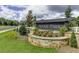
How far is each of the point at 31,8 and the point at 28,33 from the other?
1.24 ft

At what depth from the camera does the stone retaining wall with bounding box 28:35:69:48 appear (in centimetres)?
281

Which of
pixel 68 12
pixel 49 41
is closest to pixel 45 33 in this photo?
pixel 49 41

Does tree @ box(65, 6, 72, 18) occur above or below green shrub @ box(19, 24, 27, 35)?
above

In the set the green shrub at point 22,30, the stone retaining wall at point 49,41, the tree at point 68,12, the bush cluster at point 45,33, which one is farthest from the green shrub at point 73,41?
the green shrub at point 22,30

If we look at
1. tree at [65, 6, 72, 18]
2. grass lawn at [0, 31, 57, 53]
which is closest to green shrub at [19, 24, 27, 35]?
grass lawn at [0, 31, 57, 53]

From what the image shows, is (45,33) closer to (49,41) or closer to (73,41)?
(49,41)

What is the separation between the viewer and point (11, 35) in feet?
9.39

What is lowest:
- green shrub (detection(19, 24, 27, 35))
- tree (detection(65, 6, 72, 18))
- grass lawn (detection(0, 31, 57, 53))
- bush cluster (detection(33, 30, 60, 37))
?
grass lawn (detection(0, 31, 57, 53))

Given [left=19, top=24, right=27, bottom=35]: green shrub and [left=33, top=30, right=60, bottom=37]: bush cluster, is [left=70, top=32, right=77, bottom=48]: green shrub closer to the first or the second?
[left=33, top=30, right=60, bottom=37]: bush cluster

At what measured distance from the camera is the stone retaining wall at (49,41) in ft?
9.23

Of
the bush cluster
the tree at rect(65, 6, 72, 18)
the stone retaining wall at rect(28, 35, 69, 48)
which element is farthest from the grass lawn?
the tree at rect(65, 6, 72, 18)

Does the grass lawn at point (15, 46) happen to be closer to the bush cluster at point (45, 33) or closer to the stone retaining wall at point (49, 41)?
the stone retaining wall at point (49, 41)
